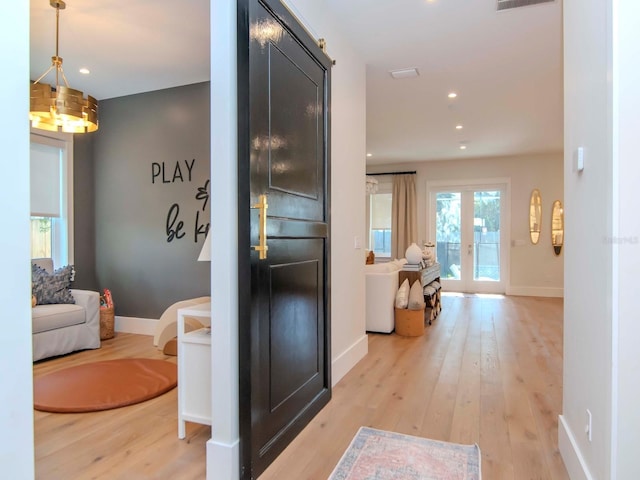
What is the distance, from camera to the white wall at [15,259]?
0.79m

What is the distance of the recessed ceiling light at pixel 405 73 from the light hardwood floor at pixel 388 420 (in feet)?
9.45

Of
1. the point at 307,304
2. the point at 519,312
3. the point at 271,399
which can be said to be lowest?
the point at 519,312

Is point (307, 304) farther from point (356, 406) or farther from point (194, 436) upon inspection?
point (194, 436)

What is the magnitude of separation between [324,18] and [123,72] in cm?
245

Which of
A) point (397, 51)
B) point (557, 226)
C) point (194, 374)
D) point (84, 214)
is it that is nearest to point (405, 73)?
point (397, 51)

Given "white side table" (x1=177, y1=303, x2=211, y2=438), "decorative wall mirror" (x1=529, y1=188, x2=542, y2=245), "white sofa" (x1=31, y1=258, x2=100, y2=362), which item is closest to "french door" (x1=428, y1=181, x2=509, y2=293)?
"decorative wall mirror" (x1=529, y1=188, x2=542, y2=245)

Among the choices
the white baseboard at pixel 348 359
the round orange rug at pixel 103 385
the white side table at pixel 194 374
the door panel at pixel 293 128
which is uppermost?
the door panel at pixel 293 128

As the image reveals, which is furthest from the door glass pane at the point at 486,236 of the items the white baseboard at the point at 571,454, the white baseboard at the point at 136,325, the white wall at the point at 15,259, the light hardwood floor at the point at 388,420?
the white wall at the point at 15,259

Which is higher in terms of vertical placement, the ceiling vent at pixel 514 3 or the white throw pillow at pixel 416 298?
the ceiling vent at pixel 514 3

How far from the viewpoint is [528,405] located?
261 cm

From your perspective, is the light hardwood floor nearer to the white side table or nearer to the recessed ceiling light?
the white side table

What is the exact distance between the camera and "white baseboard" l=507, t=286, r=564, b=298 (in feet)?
25.8

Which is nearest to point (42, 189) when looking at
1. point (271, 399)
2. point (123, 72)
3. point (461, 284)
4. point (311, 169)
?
point (123, 72)

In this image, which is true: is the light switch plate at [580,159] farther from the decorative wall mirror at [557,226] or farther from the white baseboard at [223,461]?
the decorative wall mirror at [557,226]
